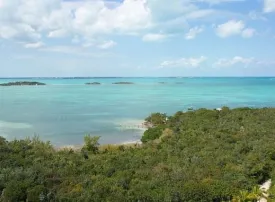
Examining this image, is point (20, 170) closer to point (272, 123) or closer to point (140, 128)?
point (272, 123)

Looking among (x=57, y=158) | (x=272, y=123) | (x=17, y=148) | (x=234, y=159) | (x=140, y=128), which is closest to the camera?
(x=234, y=159)

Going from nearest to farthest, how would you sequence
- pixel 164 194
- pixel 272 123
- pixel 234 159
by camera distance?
pixel 164 194
pixel 234 159
pixel 272 123

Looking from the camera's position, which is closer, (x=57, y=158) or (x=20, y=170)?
(x=20, y=170)

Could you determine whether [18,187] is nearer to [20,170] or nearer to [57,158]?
[20,170]

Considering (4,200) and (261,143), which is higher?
(261,143)

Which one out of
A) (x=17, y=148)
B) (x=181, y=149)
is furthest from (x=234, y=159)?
(x=17, y=148)

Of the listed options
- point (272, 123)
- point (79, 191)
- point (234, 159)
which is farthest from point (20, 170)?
point (272, 123)

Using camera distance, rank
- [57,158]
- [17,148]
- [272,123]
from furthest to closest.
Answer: [272,123] < [17,148] < [57,158]
